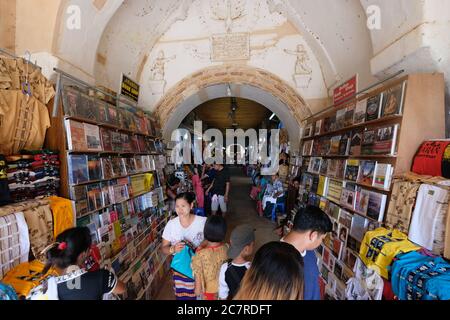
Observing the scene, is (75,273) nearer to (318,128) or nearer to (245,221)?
(318,128)

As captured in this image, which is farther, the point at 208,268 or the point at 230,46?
the point at 230,46

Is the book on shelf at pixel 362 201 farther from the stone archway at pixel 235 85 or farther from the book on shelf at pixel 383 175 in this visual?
the stone archway at pixel 235 85

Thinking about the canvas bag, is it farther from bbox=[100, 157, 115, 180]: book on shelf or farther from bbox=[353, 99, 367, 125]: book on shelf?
bbox=[353, 99, 367, 125]: book on shelf

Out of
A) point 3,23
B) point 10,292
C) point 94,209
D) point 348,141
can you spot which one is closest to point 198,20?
point 3,23

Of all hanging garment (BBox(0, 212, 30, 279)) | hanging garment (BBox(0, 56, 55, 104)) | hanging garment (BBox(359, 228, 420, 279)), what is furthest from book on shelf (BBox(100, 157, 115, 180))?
hanging garment (BBox(359, 228, 420, 279))

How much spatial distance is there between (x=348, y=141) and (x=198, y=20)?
3514 millimetres

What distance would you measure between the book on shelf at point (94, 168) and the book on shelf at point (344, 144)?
2.87 m

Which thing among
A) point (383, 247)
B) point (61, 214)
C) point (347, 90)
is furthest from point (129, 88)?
point (383, 247)

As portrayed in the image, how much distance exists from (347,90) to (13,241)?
3.92 m

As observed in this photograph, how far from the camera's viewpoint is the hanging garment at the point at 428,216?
1.53 meters

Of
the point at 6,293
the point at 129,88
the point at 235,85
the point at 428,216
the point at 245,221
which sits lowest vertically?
the point at 245,221

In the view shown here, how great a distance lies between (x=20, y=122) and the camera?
1.85 m

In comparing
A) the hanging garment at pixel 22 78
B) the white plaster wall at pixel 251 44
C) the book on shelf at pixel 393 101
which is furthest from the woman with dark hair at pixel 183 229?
the white plaster wall at pixel 251 44

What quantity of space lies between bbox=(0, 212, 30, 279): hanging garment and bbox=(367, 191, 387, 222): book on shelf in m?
2.76
